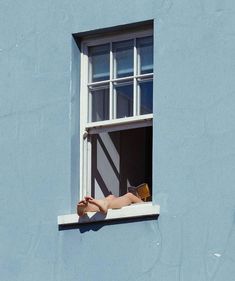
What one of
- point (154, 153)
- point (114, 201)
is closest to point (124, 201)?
point (114, 201)

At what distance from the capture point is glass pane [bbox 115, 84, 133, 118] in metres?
15.2

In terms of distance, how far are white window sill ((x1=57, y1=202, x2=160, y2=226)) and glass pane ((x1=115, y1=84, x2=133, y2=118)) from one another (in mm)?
1110

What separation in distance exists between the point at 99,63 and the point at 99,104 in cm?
43

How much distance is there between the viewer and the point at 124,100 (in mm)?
15250

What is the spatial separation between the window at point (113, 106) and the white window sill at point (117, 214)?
0.46 metres

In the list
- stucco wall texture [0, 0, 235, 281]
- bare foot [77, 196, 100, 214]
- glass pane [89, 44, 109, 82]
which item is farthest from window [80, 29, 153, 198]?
bare foot [77, 196, 100, 214]

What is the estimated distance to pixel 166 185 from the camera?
1430 cm

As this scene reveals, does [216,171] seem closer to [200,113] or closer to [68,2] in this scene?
[200,113]

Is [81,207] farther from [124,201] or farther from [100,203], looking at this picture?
[124,201]

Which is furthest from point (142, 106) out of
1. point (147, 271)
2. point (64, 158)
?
point (147, 271)

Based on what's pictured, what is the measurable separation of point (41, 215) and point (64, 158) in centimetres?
63

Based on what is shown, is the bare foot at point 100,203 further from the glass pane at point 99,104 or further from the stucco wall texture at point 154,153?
the glass pane at point 99,104

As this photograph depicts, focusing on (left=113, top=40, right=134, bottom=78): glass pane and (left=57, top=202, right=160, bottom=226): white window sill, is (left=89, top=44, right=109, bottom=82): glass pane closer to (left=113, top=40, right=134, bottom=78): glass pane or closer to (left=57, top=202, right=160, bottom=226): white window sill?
(left=113, top=40, right=134, bottom=78): glass pane

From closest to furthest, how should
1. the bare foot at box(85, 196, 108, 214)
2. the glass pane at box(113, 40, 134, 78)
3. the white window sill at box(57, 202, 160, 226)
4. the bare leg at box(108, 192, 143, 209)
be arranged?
1. the white window sill at box(57, 202, 160, 226)
2. the bare foot at box(85, 196, 108, 214)
3. the bare leg at box(108, 192, 143, 209)
4. the glass pane at box(113, 40, 134, 78)
